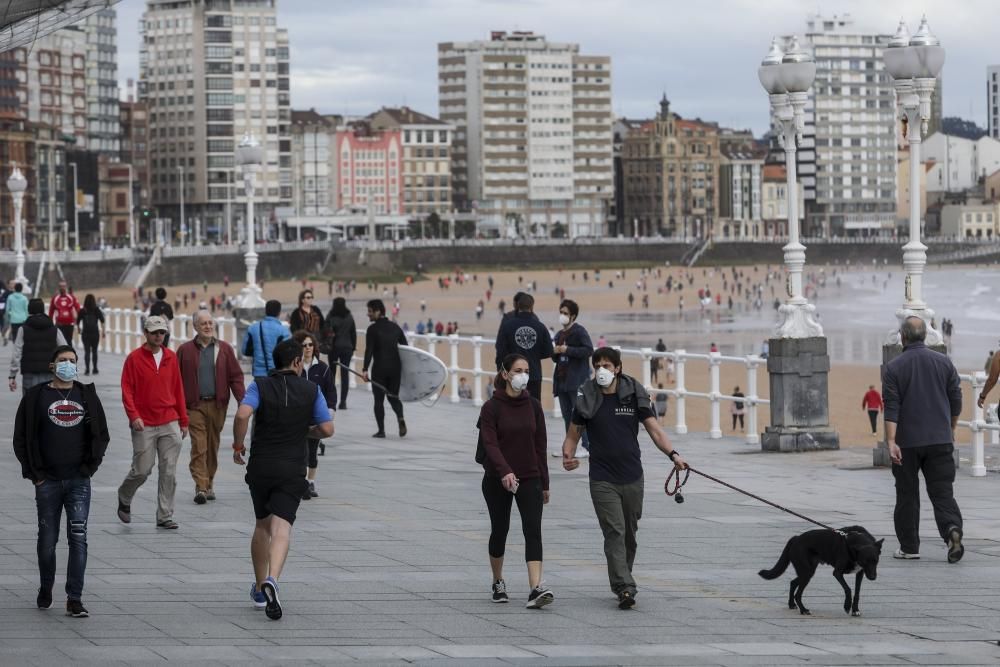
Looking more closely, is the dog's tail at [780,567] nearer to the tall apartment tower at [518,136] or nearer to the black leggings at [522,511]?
the black leggings at [522,511]

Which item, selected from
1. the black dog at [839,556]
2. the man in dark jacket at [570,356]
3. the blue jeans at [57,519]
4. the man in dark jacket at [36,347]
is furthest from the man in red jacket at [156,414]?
the man in dark jacket at [36,347]

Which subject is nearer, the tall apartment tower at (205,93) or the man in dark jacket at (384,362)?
the man in dark jacket at (384,362)

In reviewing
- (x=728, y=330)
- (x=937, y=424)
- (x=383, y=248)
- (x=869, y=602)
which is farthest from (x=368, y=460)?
(x=383, y=248)

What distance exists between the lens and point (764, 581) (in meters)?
10.3

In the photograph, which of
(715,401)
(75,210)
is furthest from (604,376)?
(75,210)

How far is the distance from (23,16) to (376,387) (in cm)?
627

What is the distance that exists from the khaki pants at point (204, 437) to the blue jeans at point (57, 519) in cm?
372

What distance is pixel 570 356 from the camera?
646 inches

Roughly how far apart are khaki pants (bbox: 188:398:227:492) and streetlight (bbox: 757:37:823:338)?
591cm

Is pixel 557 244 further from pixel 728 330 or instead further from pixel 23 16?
pixel 23 16

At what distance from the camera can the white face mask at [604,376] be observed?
955 cm

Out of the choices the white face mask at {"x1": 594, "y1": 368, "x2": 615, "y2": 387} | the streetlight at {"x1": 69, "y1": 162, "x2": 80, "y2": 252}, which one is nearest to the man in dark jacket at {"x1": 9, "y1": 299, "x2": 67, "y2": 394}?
the white face mask at {"x1": 594, "y1": 368, "x2": 615, "y2": 387}

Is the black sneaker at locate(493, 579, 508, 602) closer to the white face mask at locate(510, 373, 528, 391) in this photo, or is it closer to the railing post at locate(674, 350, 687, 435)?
the white face mask at locate(510, 373, 528, 391)

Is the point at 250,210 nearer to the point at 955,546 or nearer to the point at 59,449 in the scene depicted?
→ the point at 955,546
